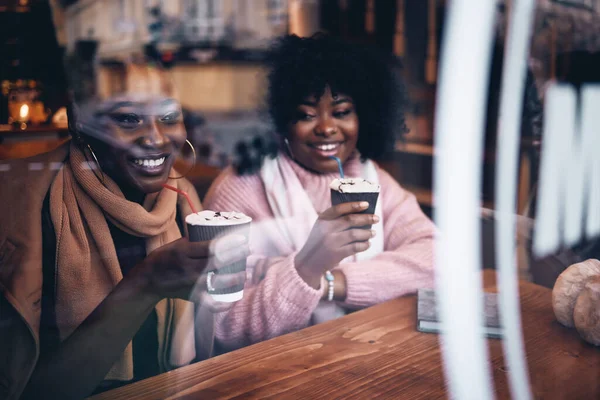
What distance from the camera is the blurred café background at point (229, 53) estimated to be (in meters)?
1.20

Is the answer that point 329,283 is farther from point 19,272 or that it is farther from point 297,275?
point 19,272

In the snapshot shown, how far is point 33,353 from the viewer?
3.56ft

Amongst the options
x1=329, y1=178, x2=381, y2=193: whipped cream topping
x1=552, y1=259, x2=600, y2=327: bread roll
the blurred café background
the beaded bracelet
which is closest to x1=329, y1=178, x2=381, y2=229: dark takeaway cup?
x1=329, y1=178, x2=381, y2=193: whipped cream topping

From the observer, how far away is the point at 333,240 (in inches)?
55.9

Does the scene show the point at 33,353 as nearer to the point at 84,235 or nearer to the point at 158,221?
the point at 84,235

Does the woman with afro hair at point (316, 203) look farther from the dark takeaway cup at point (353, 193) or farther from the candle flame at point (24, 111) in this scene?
the candle flame at point (24, 111)

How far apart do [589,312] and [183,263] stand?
1.00 m

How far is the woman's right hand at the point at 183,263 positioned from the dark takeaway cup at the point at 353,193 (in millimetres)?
304

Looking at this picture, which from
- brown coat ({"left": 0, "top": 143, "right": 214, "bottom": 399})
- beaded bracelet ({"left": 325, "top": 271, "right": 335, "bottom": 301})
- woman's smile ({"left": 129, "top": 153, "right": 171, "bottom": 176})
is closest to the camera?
brown coat ({"left": 0, "top": 143, "right": 214, "bottom": 399})

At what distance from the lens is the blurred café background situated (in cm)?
120

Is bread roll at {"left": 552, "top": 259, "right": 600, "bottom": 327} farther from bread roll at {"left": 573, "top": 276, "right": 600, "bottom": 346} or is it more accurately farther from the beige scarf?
the beige scarf

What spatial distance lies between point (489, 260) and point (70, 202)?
1.79 m

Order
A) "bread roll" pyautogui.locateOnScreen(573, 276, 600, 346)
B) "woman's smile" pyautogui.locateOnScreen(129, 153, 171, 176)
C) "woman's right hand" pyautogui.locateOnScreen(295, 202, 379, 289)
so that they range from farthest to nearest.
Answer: "woman's right hand" pyautogui.locateOnScreen(295, 202, 379, 289) < "bread roll" pyautogui.locateOnScreen(573, 276, 600, 346) < "woman's smile" pyautogui.locateOnScreen(129, 153, 171, 176)

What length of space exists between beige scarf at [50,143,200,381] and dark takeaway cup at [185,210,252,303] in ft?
0.17
